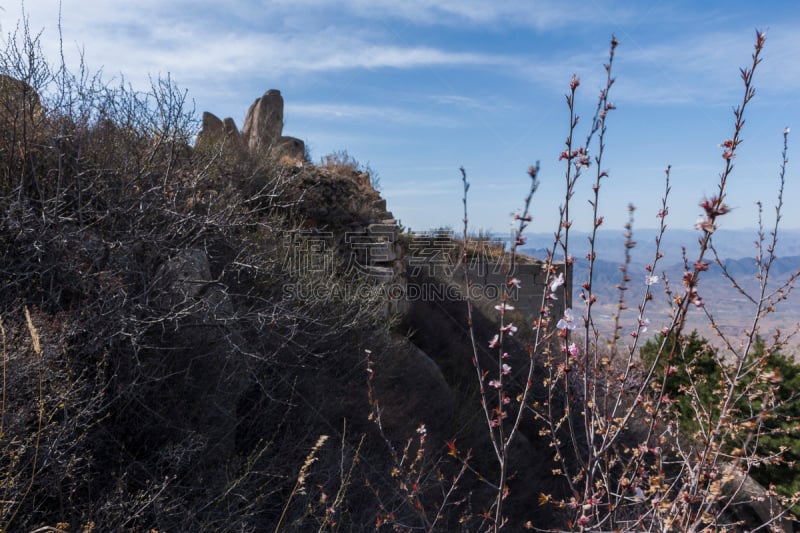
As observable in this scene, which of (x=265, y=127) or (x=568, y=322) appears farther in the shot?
(x=265, y=127)

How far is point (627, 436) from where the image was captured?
7.79 metres

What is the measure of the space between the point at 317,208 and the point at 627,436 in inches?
229

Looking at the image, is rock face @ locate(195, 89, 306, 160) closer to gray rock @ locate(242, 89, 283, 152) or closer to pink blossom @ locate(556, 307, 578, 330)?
gray rock @ locate(242, 89, 283, 152)

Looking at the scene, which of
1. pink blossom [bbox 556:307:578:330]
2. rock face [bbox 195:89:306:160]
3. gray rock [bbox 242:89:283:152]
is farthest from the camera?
gray rock [bbox 242:89:283:152]

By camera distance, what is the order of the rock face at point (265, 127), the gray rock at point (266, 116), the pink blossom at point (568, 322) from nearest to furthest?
the pink blossom at point (568, 322) < the rock face at point (265, 127) < the gray rock at point (266, 116)

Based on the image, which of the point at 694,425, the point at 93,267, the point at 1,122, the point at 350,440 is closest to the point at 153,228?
the point at 93,267

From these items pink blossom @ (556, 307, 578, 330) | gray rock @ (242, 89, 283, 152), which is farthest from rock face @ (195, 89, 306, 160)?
pink blossom @ (556, 307, 578, 330)

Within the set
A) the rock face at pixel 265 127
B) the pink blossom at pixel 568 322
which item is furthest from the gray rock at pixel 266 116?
the pink blossom at pixel 568 322

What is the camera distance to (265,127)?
1306cm

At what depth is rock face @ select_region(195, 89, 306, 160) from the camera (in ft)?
38.7

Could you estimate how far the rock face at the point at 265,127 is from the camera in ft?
38.7

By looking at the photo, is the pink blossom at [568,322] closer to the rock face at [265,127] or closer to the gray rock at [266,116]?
the rock face at [265,127]

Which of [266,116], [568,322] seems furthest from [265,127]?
[568,322]

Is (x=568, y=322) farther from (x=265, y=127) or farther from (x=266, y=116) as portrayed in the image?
(x=266, y=116)
